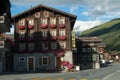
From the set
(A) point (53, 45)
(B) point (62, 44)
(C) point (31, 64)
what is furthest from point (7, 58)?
(B) point (62, 44)

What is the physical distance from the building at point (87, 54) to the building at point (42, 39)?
11.9 meters

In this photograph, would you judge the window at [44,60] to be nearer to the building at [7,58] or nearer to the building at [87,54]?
the building at [7,58]

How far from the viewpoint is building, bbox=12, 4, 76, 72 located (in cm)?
5959

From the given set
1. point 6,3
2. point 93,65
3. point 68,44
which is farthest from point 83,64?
point 6,3

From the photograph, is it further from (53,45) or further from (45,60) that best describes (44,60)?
(53,45)

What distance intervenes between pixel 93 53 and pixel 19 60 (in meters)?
20.0

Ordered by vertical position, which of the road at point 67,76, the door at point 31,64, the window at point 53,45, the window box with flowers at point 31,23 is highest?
the window box with flowers at point 31,23

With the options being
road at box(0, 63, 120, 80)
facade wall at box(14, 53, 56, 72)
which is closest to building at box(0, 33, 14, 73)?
facade wall at box(14, 53, 56, 72)

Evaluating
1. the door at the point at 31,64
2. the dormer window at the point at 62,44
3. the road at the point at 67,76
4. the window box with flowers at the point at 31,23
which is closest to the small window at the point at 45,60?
the door at the point at 31,64

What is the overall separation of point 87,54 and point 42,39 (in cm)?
1557

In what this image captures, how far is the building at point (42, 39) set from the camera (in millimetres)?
59594

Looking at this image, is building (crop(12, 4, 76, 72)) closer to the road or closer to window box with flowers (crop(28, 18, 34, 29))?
window box with flowers (crop(28, 18, 34, 29))

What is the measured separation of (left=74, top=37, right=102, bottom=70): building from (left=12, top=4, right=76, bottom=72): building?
39.2 ft

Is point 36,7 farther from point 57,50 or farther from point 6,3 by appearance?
point 6,3
